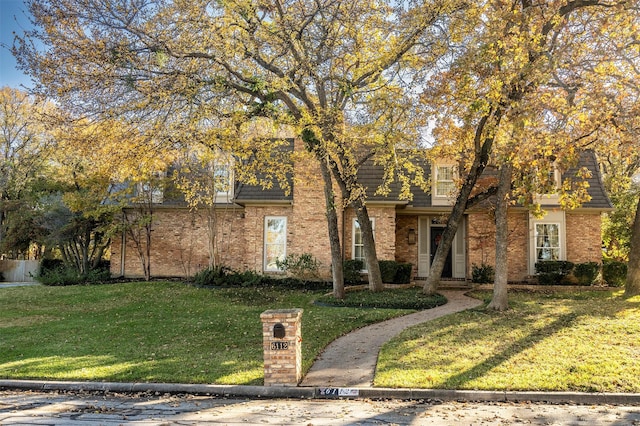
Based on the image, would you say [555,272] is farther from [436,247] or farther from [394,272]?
[394,272]

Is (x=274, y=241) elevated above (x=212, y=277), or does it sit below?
above

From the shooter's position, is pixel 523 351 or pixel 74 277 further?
pixel 74 277

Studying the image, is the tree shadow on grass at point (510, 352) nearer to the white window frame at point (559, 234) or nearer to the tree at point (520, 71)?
the tree at point (520, 71)

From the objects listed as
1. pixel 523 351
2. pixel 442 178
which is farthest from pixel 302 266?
→ pixel 523 351

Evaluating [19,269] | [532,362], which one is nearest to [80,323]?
[532,362]

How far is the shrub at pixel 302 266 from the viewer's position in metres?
18.8

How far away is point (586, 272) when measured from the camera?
1884cm

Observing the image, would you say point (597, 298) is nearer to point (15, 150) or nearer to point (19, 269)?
point (19, 269)

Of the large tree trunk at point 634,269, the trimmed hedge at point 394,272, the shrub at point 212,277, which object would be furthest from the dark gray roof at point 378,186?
the large tree trunk at point 634,269

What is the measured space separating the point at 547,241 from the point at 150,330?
645 inches

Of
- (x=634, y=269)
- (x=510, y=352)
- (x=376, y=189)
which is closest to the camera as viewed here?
(x=510, y=352)

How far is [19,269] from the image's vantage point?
2708cm

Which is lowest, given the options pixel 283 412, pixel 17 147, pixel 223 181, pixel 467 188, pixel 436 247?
pixel 283 412

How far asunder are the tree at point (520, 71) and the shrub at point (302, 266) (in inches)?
296
